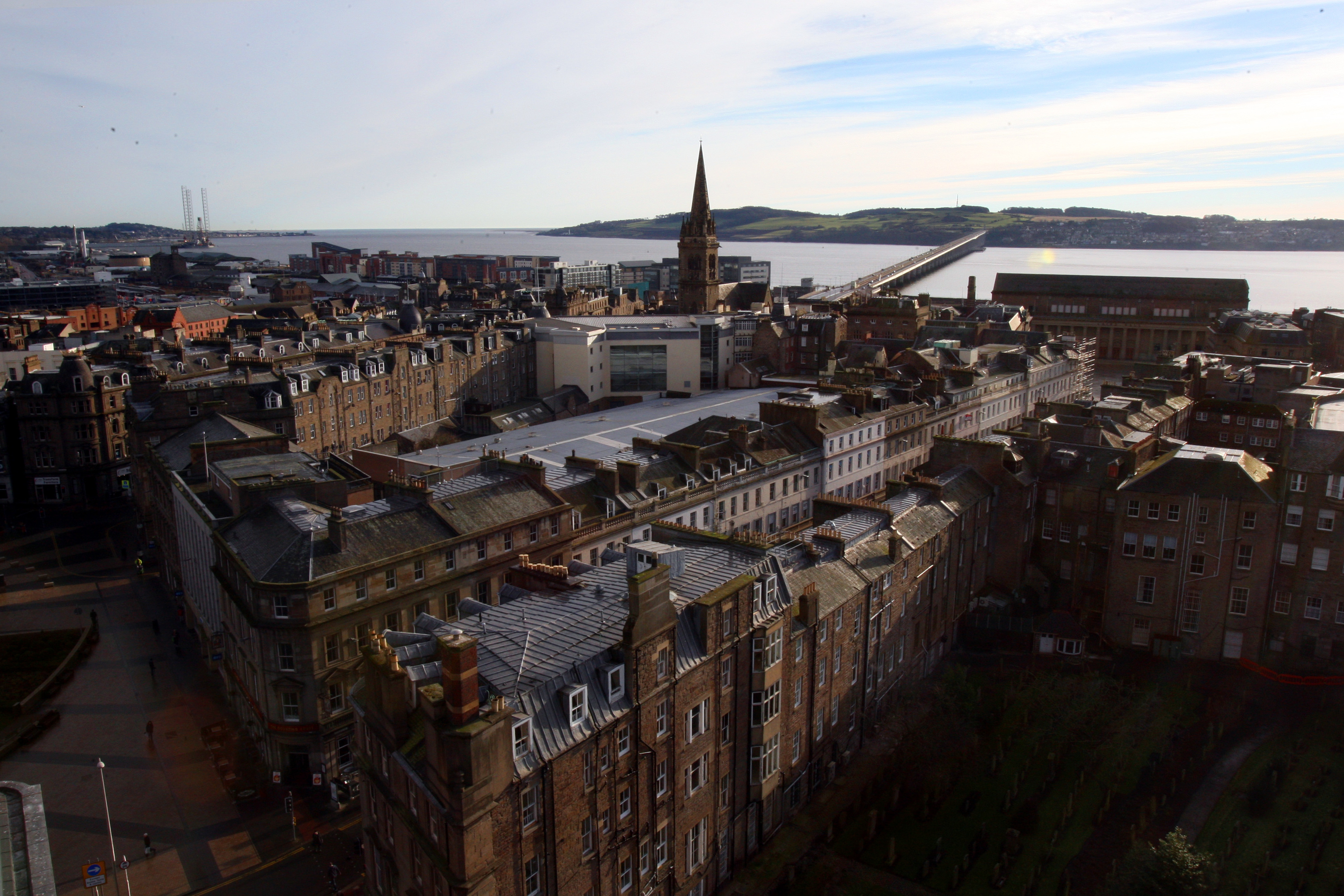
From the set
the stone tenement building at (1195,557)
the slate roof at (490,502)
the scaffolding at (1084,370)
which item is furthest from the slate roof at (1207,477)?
the scaffolding at (1084,370)

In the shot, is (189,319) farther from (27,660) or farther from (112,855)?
(112,855)

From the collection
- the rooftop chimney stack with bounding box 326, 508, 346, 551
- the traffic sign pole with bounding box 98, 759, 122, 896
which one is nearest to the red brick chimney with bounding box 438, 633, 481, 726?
the traffic sign pole with bounding box 98, 759, 122, 896

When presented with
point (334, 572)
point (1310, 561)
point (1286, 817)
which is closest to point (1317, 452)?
point (1310, 561)

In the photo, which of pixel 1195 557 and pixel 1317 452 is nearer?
pixel 1317 452

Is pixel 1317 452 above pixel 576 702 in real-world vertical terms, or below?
above

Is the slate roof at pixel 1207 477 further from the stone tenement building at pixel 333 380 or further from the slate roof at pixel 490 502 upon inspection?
the stone tenement building at pixel 333 380

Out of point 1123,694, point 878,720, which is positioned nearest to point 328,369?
point 878,720

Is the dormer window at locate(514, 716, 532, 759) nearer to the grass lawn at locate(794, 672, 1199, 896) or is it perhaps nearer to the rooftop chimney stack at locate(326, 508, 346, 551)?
the grass lawn at locate(794, 672, 1199, 896)

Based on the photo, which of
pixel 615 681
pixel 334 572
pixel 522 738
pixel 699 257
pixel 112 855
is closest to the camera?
pixel 522 738
